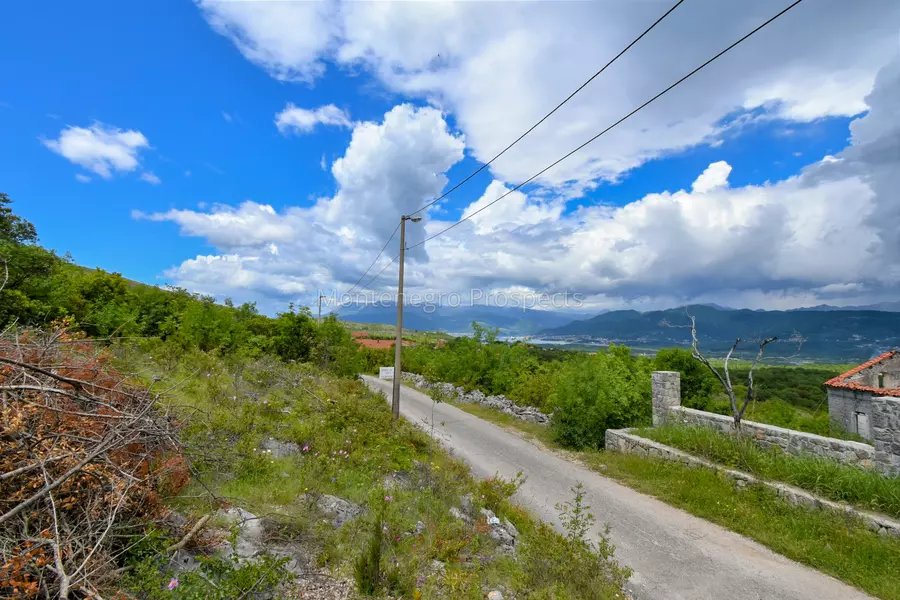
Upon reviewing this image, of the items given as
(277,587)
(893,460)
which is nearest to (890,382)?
(893,460)

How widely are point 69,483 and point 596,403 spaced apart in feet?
35.4

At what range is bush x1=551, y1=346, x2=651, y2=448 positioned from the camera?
37.0 ft

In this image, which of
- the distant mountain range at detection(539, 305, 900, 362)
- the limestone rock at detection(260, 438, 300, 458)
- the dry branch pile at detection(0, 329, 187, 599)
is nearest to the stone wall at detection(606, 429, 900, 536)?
the distant mountain range at detection(539, 305, 900, 362)

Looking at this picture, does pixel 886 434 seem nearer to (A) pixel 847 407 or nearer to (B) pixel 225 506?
(B) pixel 225 506

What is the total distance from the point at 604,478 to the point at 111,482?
28.9 feet

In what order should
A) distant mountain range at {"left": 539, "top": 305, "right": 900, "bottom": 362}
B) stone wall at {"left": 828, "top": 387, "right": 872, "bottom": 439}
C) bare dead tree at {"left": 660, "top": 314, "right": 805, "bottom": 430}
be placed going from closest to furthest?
bare dead tree at {"left": 660, "top": 314, "right": 805, "bottom": 430} → distant mountain range at {"left": 539, "top": 305, "right": 900, "bottom": 362} → stone wall at {"left": 828, "top": 387, "right": 872, "bottom": 439}

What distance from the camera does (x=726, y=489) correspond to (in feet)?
24.7

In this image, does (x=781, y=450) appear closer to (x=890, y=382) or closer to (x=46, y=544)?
(x=46, y=544)

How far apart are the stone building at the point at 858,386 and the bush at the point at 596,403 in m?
11.3

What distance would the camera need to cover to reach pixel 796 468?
24.0 ft

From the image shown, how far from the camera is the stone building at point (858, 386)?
16.4m

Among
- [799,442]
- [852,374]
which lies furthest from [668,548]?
[852,374]

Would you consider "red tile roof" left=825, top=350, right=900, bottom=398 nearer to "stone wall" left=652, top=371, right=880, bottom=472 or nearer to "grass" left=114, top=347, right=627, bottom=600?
"stone wall" left=652, top=371, right=880, bottom=472

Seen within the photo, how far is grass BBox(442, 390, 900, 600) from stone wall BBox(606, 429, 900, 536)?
0.10 meters
